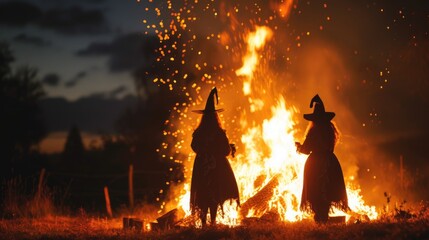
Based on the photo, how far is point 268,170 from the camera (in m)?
14.9

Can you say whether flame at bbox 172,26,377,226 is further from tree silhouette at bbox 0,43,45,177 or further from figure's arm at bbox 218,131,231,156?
tree silhouette at bbox 0,43,45,177

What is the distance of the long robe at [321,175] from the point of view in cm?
1216

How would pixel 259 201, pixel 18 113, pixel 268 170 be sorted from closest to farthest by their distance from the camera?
pixel 259 201, pixel 268 170, pixel 18 113

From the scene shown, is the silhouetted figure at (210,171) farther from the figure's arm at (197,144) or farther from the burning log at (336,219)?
the burning log at (336,219)

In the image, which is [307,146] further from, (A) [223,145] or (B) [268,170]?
(B) [268,170]

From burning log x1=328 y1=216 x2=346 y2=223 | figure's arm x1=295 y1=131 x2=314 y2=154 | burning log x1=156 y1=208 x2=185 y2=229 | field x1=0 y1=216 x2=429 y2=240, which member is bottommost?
field x1=0 y1=216 x2=429 y2=240

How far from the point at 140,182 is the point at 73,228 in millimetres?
18629

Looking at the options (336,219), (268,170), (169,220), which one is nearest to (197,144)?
(169,220)

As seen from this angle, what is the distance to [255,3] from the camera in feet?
56.6

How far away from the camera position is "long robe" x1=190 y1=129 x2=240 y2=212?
40.5 ft

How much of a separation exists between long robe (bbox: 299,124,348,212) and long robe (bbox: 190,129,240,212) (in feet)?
5.22

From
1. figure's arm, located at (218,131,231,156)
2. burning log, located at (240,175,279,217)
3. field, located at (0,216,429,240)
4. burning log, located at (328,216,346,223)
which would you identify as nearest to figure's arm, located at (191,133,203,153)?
figure's arm, located at (218,131,231,156)

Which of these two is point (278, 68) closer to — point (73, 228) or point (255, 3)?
point (255, 3)

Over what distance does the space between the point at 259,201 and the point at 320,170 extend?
2.12m
